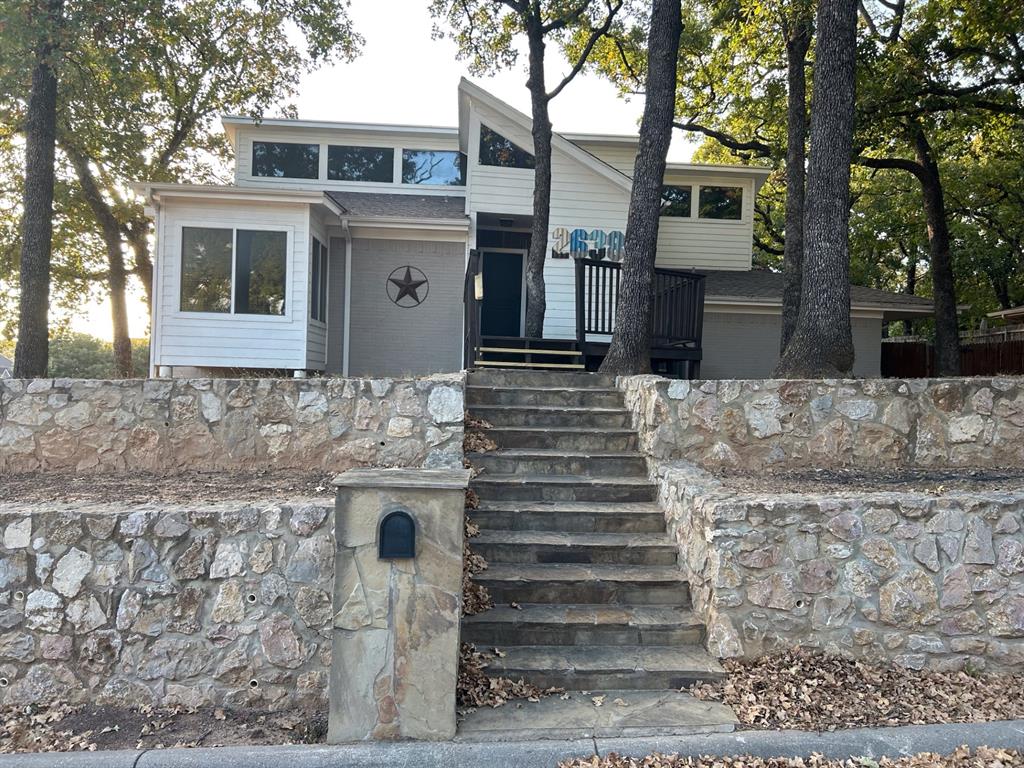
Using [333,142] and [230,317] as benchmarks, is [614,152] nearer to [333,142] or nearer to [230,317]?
[333,142]

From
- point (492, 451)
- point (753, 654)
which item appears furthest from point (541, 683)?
point (492, 451)

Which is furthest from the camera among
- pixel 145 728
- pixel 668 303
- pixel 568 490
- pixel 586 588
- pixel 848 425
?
pixel 668 303

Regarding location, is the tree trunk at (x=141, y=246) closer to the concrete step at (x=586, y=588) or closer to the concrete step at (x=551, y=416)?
the concrete step at (x=551, y=416)

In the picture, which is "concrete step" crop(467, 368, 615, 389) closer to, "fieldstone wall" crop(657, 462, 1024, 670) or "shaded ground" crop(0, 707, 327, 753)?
"fieldstone wall" crop(657, 462, 1024, 670)

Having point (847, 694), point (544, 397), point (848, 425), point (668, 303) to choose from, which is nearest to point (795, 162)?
point (668, 303)

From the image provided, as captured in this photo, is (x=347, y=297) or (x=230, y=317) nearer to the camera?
(x=230, y=317)

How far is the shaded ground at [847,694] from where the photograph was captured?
132 inches

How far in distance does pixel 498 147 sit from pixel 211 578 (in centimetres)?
1033

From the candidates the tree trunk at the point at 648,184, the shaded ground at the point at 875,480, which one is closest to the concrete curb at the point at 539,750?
the shaded ground at the point at 875,480

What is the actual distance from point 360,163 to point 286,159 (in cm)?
144

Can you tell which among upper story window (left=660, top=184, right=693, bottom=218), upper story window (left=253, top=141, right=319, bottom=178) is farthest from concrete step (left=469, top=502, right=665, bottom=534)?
upper story window (left=660, top=184, right=693, bottom=218)

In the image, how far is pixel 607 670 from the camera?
12.1 feet

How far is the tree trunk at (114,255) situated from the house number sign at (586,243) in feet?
31.4

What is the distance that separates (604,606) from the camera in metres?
4.24
